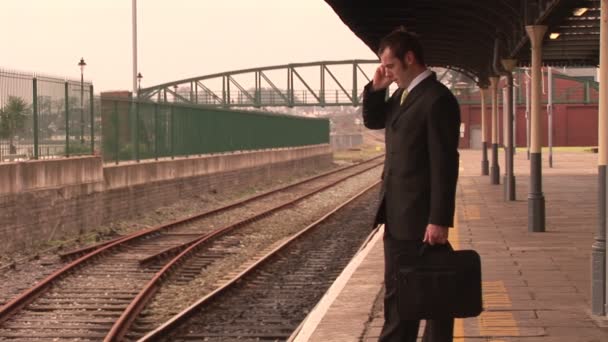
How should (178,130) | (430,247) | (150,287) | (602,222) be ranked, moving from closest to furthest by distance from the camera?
(430,247)
(602,222)
(150,287)
(178,130)

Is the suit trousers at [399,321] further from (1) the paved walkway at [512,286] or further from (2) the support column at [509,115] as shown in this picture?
(2) the support column at [509,115]

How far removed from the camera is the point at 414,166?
5.79 m

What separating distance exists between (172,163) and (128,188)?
470 cm

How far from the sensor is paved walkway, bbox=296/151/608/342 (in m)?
8.51

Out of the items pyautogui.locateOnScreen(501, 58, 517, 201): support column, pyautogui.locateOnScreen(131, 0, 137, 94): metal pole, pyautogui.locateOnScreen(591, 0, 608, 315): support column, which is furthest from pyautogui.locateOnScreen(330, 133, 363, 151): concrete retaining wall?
pyautogui.locateOnScreen(591, 0, 608, 315): support column

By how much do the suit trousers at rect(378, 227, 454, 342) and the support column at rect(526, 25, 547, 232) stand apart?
10.8 m

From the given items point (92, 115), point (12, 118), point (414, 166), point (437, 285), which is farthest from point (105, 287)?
point (92, 115)

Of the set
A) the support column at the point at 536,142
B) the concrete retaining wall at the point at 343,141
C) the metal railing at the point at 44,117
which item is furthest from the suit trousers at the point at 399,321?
the concrete retaining wall at the point at 343,141

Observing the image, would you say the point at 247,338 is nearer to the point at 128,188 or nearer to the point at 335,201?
the point at 128,188

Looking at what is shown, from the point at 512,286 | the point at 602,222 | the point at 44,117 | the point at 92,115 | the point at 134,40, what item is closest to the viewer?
the point at 602,222

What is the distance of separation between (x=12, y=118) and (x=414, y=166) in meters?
15.0

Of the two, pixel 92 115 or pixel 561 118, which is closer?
pixel 92 115

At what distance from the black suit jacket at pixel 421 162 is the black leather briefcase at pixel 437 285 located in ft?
0.61

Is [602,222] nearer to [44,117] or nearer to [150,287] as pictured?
[150,287]
